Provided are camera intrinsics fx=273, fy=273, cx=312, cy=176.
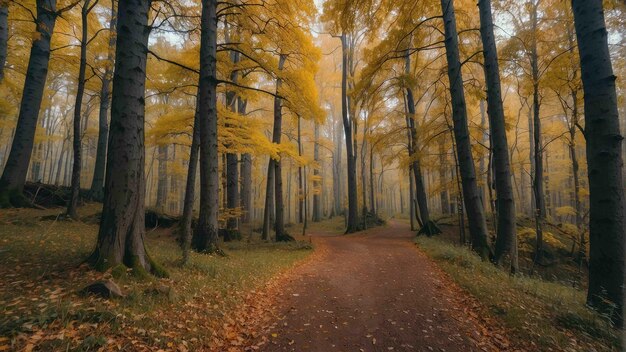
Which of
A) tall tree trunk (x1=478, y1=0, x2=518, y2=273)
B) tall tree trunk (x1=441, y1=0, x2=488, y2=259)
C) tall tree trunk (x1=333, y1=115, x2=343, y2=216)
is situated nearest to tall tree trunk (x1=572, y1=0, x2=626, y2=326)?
tall tree trunk (x1=478, y1=0, x2=518, y2=273)

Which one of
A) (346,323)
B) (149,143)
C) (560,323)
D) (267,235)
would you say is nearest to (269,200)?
(267,235)

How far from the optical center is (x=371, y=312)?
4727mm

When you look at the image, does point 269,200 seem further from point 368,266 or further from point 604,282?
point 604,282

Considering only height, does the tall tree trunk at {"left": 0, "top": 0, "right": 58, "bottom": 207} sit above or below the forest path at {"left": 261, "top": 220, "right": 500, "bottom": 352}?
above

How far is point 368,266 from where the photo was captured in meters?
7.98

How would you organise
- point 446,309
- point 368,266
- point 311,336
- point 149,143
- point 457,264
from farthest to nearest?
point 149,143, point 368,266, point 457,264, point 446,309, point 311,336

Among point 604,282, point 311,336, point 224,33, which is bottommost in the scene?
point 311,336

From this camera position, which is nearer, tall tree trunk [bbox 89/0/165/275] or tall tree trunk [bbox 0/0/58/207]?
tall tree trunk [bbox 89/0/165/275]

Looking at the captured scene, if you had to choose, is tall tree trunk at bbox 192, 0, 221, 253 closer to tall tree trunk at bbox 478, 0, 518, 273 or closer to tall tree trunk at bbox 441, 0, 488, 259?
tall tree trunk at bbox 441, 0, 488, 259

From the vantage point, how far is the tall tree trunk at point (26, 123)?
29.0 ft

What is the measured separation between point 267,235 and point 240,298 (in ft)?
25.4

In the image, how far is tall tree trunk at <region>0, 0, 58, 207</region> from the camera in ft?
29.0

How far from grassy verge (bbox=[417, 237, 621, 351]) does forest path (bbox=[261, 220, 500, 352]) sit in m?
0.45

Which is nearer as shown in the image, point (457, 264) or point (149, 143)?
point (457, 264)
